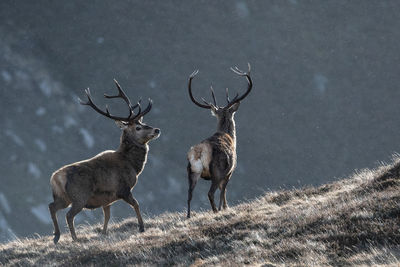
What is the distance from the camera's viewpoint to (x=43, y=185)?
102688 millimetres

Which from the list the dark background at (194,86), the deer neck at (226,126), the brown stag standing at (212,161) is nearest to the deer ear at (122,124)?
the brown stag standing at (212,161)

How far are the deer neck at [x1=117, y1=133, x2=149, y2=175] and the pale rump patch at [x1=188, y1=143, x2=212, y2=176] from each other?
1046 mm

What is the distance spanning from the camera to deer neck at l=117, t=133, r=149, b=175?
45.1 feet

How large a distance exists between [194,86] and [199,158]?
412ft

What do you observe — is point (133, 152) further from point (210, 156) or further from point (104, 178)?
point (210, 156)

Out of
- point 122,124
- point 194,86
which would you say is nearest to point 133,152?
point 122,124

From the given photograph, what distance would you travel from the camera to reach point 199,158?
1373cm

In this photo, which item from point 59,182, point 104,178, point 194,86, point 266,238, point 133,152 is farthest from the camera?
point 194,86

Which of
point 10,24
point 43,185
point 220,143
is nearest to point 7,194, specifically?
point 43,185

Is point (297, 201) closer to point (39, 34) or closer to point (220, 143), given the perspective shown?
point (220, 143)

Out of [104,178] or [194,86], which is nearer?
[104,178]

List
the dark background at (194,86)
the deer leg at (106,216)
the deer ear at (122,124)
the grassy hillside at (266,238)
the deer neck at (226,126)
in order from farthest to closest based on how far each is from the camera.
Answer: the dark background at (194,86) < the deer neck at (226,126) < the deer ear at (122,124) < the deer leg at (106,216) < the grassy hillside at (266,238)

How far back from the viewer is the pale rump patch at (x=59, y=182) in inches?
484

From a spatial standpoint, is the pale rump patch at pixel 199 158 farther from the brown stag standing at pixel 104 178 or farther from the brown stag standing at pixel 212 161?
the brown stag standing at pixel 104 178
